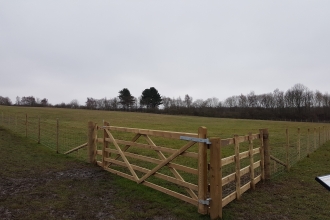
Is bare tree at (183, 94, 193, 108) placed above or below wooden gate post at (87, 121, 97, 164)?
above

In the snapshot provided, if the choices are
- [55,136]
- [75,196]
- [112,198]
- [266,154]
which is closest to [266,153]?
[266,154]

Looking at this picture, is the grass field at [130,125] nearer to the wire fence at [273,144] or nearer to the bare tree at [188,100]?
the wire fence at [273,144]

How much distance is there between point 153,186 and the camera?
590 cm

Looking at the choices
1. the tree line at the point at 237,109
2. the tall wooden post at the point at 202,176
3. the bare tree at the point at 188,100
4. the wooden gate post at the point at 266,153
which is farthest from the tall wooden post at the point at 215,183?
the bare tree at the point at 188,100

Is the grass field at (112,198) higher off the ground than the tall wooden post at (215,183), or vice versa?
the tall wooden post at (215,183)

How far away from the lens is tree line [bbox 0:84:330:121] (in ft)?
289

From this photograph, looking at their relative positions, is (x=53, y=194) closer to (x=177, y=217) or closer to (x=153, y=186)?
(x=153, y=186)

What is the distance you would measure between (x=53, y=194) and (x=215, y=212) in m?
3.98

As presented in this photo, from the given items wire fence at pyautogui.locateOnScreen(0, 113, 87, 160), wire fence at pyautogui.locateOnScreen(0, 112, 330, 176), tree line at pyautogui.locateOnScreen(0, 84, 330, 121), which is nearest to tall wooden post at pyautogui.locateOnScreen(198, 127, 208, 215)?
wire fence at pyautogui.locateOnScreen(0, 112, 330, 176)

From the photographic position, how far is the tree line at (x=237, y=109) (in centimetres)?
8806

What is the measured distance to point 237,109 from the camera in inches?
3986

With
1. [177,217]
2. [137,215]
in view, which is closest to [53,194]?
[137,215]

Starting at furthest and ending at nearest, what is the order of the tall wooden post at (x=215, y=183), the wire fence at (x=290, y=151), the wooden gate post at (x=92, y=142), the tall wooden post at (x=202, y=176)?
the wooden gate post at (x=92, y=142) < the wire fence at (x=290, y=151) < the tall wooden post at (x=202, y=176) < the tall wooden post at (x=215, y=183)

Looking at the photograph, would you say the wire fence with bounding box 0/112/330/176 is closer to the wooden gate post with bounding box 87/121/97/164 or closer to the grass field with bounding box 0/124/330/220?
the grass field with bounding box 0/124/330/220
